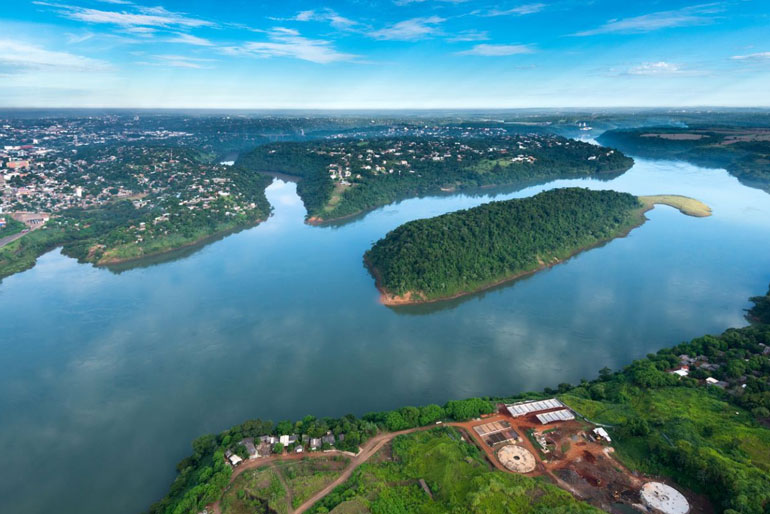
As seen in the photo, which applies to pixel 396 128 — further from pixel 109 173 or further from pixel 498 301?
pixel 498 301

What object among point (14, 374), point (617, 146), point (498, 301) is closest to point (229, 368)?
point (14, 374)

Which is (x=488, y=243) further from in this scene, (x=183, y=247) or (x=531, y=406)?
(x=183, y=247)

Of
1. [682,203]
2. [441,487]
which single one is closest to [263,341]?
[441,487]

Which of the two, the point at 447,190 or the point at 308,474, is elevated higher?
the point at 447,190

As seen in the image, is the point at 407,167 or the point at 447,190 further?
the point at 407,167

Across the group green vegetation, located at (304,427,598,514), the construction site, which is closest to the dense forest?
the construction site
